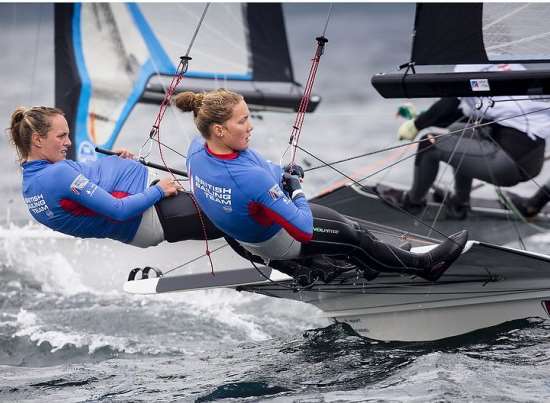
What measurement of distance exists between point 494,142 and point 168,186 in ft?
7.56

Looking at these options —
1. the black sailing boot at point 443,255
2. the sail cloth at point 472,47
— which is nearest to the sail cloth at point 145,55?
the sail cloth at point 472,47

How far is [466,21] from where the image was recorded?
16.5 feet

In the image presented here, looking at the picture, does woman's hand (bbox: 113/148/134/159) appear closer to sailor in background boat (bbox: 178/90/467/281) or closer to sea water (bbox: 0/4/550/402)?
sailor in background boat (bbox: 178/90/467/281)

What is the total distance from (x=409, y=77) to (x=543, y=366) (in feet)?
4.15

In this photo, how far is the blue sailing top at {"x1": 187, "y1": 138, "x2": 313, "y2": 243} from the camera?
418 cm

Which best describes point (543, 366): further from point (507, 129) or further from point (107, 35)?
point (107, 35)

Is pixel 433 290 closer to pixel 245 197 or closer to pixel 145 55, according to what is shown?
pixel 245 197

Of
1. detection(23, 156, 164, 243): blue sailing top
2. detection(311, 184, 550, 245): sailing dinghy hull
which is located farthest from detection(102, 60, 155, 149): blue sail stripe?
detection(23, 156, 164, 243): blue sailing top

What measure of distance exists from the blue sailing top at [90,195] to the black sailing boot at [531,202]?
2825 mm

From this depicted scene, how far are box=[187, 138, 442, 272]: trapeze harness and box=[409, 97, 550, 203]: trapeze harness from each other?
1.70 m

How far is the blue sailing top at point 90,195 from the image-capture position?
4.45 m

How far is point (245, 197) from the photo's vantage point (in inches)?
166

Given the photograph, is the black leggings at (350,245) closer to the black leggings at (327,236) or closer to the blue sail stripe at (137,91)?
the black leggings at (327,236)

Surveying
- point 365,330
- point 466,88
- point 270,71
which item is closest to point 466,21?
point 466,88
